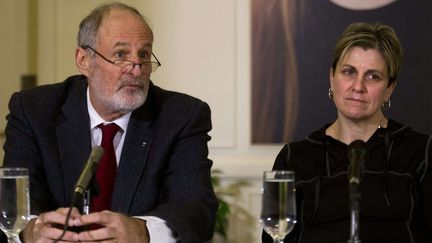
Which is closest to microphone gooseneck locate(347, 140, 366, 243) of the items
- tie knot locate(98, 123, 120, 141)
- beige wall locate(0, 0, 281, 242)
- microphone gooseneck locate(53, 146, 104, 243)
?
microphone gooseneck locate(53, 146, 104, 243)

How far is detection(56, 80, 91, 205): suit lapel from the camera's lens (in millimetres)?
2777

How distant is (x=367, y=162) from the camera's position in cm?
286

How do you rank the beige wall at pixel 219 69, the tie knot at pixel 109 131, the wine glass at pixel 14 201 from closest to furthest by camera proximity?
the wine glass at pixel 14 201
the tie knot at pixel 109 131
the beige wall at pixel 219 69

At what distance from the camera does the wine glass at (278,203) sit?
6.75 feet

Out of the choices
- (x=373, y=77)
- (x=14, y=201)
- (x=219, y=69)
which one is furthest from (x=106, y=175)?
(x=219, y=69)

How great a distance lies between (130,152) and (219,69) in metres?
2.05

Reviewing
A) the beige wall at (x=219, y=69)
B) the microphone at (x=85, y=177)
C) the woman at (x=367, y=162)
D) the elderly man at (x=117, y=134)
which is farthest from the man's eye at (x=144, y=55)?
the beige wall at (x=219, y=69)

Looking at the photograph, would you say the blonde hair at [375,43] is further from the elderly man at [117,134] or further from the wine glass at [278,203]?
the wine glass at [278,203]

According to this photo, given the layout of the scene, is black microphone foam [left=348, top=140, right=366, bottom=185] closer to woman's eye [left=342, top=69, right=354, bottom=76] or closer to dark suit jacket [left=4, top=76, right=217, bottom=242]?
dark suit jacket [left=4, top=76, right=217, bottom=242]

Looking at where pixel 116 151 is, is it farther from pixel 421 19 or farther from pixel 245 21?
pixel 421 19

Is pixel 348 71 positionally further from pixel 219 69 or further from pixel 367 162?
pixel 219 69

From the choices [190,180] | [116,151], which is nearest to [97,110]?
[116,151]

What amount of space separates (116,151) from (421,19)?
247 centimetres

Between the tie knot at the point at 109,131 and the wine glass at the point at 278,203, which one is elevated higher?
the tie knot at the point at 109,131
